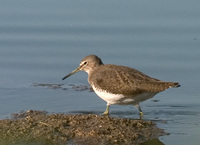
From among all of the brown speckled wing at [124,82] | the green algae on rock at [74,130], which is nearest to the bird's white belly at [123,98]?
the brown speckled wing at [124,82]

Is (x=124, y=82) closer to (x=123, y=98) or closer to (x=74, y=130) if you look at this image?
(x=123, y=98)

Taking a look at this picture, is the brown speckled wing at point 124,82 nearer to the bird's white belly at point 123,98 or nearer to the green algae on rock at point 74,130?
the bird's white belly at point 123,98

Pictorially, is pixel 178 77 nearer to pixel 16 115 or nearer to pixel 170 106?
pixel 170 106

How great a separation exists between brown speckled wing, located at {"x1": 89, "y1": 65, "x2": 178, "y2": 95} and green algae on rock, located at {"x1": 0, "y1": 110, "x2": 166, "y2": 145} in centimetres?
59

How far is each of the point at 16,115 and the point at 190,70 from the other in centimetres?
388

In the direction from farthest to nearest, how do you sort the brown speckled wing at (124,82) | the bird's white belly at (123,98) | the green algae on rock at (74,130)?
the bird's white belly at (123,98) → the brown speckled wing at (124,82) → the green algae on rock at (74,130)

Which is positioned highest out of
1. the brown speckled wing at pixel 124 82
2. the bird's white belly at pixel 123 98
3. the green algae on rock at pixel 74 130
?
the brown speckled wing at pixel 124 82

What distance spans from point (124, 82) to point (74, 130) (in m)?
1.57

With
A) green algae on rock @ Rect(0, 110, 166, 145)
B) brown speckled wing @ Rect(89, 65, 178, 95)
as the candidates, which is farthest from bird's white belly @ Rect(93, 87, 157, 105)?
green algae on rock @ Rect(0, 110, 166, 145)

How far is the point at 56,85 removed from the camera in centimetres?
1127

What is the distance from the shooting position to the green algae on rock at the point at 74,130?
8.09 m

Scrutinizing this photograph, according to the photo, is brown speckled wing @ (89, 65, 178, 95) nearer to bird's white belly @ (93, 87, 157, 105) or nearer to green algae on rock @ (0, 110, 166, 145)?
bird's white belly @ (93, 87, 157, 105)

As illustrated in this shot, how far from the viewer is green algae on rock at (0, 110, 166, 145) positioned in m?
8.09

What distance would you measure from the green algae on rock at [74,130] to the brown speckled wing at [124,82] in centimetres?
59
